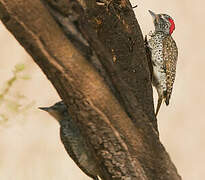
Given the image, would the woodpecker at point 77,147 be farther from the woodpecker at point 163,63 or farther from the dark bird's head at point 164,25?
the dark bird's head at point 164,25

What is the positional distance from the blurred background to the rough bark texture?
122 inches

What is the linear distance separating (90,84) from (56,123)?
3.74 metres

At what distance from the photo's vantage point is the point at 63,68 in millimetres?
1678

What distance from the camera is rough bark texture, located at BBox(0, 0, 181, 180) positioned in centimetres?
165

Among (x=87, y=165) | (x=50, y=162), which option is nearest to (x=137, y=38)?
(x=87, y=165)

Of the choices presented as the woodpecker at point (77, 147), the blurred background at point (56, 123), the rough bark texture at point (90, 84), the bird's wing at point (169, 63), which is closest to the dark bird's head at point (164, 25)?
the bird's wing at point (169, 63)

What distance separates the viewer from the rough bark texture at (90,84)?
1.65 metres

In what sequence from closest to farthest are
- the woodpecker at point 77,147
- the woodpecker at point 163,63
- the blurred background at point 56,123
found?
1. the woodpecker at point 77,147
2. the woodpecker at point 163,63
3. the blurred background at point 56,123

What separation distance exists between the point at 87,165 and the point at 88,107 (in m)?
0.42

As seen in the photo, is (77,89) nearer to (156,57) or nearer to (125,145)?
(125,145)

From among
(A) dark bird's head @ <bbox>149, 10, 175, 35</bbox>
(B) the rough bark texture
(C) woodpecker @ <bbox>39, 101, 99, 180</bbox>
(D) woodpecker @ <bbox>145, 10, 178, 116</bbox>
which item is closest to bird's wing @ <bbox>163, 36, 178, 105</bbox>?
(D) woodpecker @ <bbox>145, 10, 178, 116</bbox>

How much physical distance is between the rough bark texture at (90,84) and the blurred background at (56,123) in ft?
10.2

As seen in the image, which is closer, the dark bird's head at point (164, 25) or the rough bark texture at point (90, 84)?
the rough bark texture at point (90, 84)

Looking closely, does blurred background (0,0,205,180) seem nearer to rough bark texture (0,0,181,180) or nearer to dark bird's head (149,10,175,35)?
dark bird's head (149,10,175,35)
